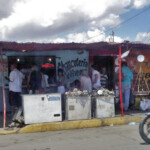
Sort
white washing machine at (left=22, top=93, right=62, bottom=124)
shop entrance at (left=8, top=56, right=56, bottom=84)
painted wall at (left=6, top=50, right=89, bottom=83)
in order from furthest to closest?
painted wall at (left=6, top=50, right=89, bottom=83) < shop entrance at (left=8, top=56, right=56, bottom=84) < white washing machine at (left=22, top=93, right=62, bottom=124)

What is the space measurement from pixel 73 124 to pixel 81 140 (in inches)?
60.3

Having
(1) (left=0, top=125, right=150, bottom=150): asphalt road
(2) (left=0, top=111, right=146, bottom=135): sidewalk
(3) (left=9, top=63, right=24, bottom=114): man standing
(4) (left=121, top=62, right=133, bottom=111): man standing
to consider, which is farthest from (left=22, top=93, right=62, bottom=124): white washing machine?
(4) (left=121, top=62, right=133, bottom=111): man standing

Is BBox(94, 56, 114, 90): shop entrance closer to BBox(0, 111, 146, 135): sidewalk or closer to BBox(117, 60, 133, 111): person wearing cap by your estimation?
BBox(117, 60, 133, 111): person wearing cap

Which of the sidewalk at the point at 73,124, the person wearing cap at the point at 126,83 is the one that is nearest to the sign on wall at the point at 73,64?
the person wearing cap at the point at 126,83

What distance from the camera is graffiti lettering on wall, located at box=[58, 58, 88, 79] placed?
11.1m

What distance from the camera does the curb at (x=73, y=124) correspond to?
26.1ft

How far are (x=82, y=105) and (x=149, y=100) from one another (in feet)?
11.0

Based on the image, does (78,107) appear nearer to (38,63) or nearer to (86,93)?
(86,93)

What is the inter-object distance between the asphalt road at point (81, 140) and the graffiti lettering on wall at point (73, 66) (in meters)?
3.41

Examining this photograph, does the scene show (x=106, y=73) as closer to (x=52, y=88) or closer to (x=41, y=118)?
(x=52, y=88)

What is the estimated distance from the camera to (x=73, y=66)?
1118 centimetres

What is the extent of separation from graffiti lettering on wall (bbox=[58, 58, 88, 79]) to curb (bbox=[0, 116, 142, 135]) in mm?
3029

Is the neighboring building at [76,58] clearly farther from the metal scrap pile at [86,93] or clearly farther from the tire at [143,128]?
the tire at [143,128]

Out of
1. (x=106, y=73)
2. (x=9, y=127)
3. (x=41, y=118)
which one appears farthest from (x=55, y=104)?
(x=106, y=73)
